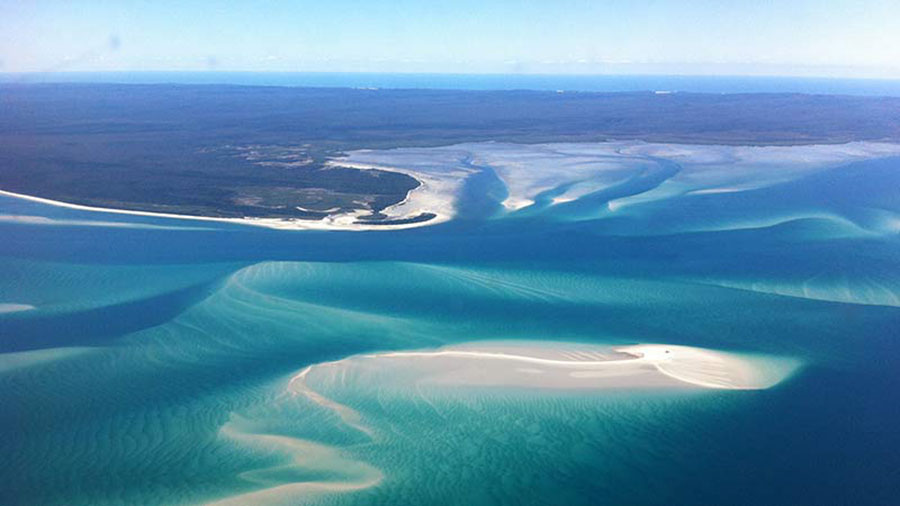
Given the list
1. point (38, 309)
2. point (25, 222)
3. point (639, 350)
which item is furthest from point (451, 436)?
point (25, 222)

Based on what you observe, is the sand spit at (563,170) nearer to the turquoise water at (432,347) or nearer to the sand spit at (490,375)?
the turquoise water at (432,347)

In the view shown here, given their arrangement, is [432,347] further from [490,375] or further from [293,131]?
[293,131]

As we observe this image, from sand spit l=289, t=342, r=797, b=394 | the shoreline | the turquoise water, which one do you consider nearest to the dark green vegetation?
the shoreline

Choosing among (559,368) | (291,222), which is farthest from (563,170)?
(559,368)

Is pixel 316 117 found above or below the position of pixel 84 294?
above

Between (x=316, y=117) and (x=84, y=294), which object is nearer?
(x=84, y=294)

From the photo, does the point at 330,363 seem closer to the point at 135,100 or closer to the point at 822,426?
the point at 822,426

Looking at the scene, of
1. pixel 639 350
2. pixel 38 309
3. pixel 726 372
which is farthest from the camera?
pixel 38 309
